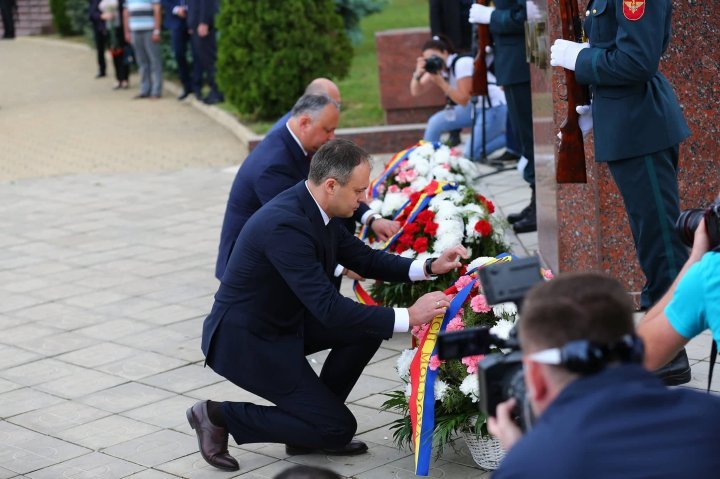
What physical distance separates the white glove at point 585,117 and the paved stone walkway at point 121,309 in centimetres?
123

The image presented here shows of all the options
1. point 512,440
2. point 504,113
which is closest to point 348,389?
point 512,440

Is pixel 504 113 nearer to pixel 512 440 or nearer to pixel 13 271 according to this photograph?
pixel 13 271

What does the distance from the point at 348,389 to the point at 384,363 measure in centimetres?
102

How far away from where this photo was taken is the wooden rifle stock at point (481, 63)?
872 centimetres

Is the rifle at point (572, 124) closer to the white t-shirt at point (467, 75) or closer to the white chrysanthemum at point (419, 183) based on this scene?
the white chrysanthemum at point (419, 183)

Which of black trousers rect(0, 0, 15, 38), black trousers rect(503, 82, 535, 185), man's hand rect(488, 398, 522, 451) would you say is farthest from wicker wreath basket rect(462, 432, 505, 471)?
black trousers rect(0, 0, 15, 38)

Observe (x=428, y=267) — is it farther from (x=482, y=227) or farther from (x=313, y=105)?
(x=313, y=105)

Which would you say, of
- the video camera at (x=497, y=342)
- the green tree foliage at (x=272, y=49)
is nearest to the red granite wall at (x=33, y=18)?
the green tree foliage at (x=272, y=49)

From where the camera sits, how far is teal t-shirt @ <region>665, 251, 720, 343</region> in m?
2.78

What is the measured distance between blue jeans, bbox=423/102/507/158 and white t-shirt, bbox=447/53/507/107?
0.11m

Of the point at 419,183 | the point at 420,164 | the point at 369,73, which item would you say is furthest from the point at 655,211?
the point at 369,73

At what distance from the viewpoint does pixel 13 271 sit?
8.64 metres

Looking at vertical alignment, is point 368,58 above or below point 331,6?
below

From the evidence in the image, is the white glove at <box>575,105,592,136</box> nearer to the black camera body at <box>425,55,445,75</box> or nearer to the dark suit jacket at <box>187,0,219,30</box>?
the black camera body at <box>425,55,445,75</box>
